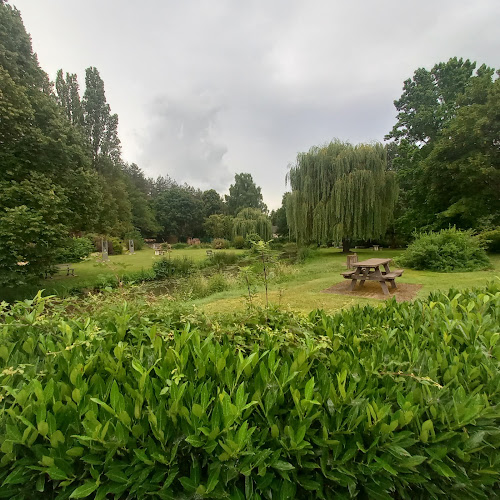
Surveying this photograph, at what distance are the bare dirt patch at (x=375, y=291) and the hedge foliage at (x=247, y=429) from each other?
5766 mm

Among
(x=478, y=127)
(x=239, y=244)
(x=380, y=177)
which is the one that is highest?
(x=478, y=127)

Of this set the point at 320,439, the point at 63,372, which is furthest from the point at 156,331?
the point at 320,439

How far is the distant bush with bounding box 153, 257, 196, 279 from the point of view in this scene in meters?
16.1

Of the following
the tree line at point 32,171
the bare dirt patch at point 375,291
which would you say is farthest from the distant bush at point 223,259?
the bare dirt patch at point 375,291

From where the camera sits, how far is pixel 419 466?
108cm

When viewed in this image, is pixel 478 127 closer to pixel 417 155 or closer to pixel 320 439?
pixel 417 155

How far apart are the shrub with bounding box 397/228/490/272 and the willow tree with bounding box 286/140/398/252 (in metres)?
5.30

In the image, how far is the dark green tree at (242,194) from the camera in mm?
54331

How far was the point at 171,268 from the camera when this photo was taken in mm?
16500

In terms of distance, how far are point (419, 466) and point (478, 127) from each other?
17587 millimetres

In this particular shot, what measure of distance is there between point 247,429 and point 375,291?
730cm

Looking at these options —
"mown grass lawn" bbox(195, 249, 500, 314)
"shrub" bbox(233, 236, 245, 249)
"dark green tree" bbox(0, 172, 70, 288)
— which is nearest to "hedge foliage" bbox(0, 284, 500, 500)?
"mown grass lawn" bbox(195, 249, 500, 314)

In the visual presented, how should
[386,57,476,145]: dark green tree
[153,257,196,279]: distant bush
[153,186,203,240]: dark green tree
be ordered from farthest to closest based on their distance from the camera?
[153,186,203,240]: dark green tree → [386,57,476,145]: dark green tree → [153,257,196,279]: distant bush

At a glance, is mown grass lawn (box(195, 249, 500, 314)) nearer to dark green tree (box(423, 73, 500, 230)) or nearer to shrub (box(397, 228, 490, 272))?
shrub (box(397, 228, 490, 272))
